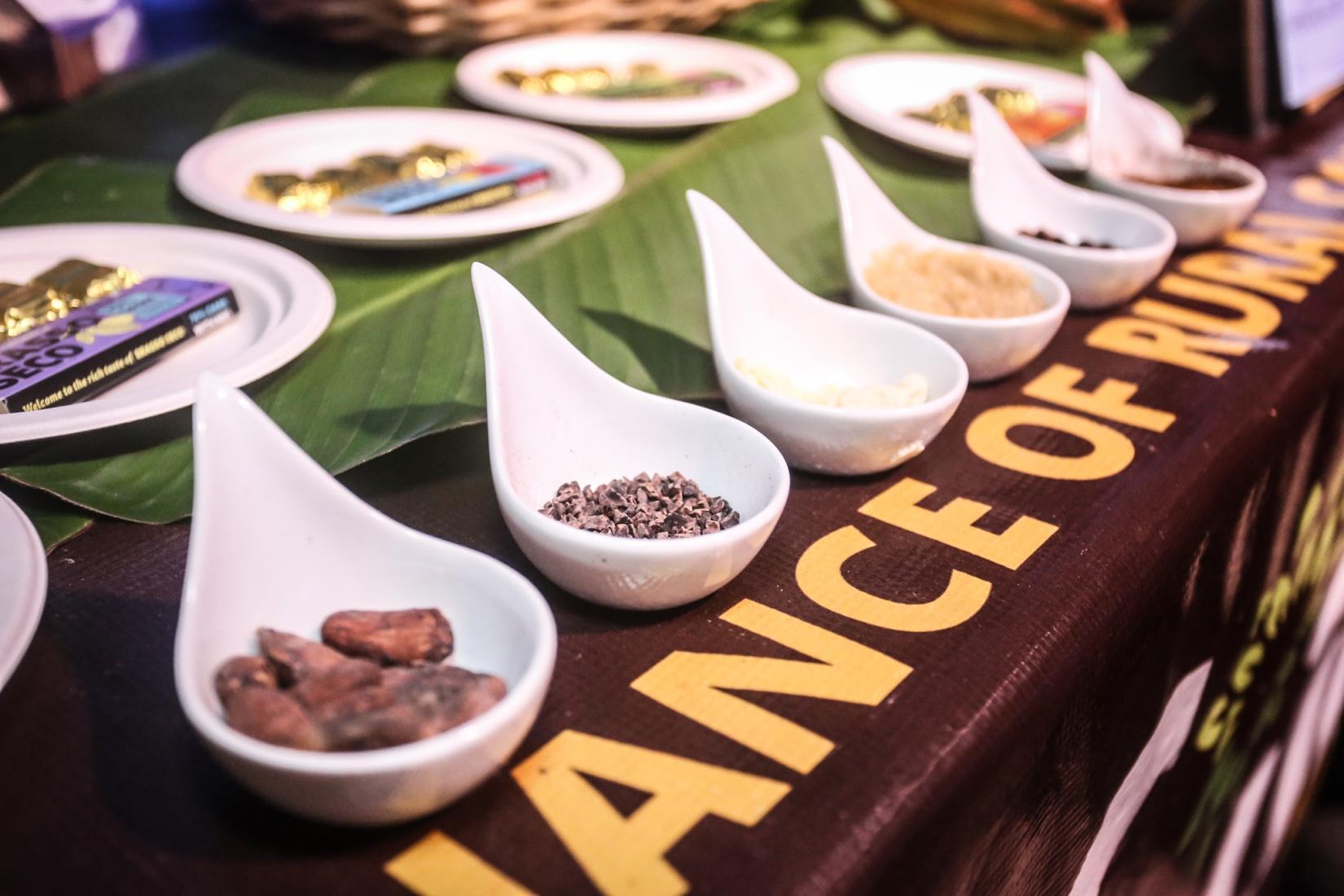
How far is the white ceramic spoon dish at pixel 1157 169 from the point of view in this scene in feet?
3.96

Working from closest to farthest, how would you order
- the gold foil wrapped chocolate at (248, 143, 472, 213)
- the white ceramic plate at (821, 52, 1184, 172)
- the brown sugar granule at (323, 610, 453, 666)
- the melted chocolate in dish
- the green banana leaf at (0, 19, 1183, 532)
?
1. the brown sugar granule at (323, 610, 453, 666)
2. the green banana leaf at (0, 19, 1183, 532)
3. the gold foil wrapped chocolate at (248, 143, 472, 213)
4. the melted chocolate in dish
5. the white ceramic plate at (821, 52, 1184, 172)

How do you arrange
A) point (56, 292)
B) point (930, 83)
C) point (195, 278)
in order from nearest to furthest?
point (56, 292) → point (195, 278) → point (930, 83)

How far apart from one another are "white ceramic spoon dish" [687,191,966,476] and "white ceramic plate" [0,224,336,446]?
1.15ft

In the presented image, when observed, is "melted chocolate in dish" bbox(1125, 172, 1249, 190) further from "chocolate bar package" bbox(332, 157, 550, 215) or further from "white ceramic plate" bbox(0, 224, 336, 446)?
"white ceramic plate" bbox(0, 224, 336, 446)

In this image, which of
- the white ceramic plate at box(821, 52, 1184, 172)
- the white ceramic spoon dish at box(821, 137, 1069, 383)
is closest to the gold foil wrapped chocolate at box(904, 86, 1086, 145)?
the white ceramic plate at box(821, 52, 1184, 172)

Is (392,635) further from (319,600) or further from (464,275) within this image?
(464,275)

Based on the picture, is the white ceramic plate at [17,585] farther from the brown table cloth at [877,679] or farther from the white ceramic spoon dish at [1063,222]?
the white ceramic spoon dish at [1063,222]

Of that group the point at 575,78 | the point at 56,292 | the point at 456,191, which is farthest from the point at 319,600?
the point at 575,78

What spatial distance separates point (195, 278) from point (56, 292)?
13 centimetres

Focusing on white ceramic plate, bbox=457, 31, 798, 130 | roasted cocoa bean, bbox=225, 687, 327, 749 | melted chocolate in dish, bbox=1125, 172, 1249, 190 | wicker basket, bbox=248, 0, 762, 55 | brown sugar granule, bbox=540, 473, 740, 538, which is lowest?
melted chocolate in dish, bbox=1125, 172, 1249, 190

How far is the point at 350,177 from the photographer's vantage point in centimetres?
122

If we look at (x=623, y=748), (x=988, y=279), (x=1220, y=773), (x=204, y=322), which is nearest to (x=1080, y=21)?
(x=988, y=279)

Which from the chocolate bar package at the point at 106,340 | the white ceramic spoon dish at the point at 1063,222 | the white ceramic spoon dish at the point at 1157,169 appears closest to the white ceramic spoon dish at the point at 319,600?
the chocolate bar package at the point at 106,340

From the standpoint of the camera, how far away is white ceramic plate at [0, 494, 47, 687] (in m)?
0.55
